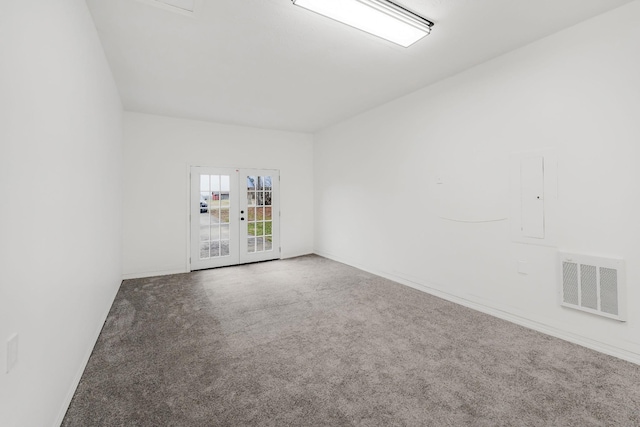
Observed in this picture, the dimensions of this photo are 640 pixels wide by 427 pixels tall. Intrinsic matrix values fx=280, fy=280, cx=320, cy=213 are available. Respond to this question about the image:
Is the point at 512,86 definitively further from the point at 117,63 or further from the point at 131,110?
the point at 131,110

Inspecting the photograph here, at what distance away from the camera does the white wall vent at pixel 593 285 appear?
2359 mm

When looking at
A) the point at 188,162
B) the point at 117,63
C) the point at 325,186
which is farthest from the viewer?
the point at 325,186

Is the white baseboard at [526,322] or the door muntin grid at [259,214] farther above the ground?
the door muntin grid at [259,214]

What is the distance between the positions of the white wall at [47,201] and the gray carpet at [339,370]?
1.44ft

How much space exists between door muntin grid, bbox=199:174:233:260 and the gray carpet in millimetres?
1952

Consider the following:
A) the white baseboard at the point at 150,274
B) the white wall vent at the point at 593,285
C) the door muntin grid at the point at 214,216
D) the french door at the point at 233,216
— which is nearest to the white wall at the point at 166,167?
the white baseboard at the point at 150,274

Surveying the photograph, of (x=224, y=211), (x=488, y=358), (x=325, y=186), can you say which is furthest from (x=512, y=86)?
(x=224, y=211)

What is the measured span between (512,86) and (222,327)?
400 centimetres

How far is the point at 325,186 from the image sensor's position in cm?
616

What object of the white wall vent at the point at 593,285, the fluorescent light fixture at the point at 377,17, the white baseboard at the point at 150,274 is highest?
the fluorescent light fixture at the point at 377,17

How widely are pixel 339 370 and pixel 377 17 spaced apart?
2923 millimetres

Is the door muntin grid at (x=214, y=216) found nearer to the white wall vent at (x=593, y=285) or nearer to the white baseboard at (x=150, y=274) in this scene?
the white baseboard at (x=150, y=274)

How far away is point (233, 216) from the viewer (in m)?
5.62

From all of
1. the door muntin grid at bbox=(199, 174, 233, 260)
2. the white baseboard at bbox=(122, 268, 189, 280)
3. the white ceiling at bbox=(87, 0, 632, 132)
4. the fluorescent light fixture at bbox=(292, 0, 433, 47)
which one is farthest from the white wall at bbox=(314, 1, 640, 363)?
the white baseboard at bbox=(122, 268, 189, 280)
